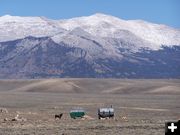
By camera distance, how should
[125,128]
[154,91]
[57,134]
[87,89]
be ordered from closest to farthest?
[57,134], [125,128], [154,91], [87,89]

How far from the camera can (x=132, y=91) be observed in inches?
6973

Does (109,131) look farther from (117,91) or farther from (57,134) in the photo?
(117,91)

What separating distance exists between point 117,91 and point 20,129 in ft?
450

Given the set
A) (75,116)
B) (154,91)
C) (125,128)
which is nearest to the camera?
(125,128)

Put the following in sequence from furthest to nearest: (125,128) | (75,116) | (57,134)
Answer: (75,116) → (125,128) → (57,134)

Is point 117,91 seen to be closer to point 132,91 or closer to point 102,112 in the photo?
point 132,91

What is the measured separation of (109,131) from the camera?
125ft

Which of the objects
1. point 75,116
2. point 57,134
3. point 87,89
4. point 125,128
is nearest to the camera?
point 57,134

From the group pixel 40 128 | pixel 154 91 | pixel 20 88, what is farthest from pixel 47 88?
pixel 40 128

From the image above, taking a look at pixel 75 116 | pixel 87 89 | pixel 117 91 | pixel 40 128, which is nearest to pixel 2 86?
pixel 87 89

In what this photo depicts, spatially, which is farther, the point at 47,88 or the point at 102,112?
the point at 47,88

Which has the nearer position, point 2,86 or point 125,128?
point 125,128

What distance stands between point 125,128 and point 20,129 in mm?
7344

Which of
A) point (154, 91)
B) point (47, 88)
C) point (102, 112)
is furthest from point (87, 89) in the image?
point (102, 112)
